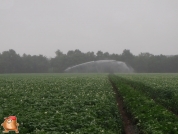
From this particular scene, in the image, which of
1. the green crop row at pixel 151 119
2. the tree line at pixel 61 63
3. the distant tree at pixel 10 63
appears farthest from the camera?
the tree line at pixel 61 63

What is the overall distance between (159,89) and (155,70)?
4442 inches

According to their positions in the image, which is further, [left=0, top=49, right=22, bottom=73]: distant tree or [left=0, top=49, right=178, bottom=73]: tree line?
[left=0, top=49, right=178, bottom=73]: tree line

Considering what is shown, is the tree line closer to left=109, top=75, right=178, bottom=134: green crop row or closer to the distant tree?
the distant tree

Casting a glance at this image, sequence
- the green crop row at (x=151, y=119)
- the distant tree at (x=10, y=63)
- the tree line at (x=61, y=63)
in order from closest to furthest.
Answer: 1. the green crop row at (x=151, y=119)
2. the distant tree at (x=10, y=63)
3. the tree line at (x=61, y=63)

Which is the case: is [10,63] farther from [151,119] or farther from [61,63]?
[151,119]

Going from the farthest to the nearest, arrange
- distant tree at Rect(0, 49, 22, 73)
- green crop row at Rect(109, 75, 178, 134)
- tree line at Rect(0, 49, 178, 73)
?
tree line at Rect(0, 49, 178, 73), distant tree at Rect(0, 49, 22, 73), green crop row at Rect(109, 75, 178, 134)

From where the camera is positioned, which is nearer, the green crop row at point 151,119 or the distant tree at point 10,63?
the green crop row at point 151,119

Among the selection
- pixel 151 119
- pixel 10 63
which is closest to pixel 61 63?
pixel 10 63

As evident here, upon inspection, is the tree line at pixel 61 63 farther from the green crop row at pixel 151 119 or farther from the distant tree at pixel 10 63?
the green crop row at pixel 151 119

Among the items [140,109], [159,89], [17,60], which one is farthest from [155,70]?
[140,109]

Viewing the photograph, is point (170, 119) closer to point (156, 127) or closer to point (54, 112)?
point (156, 127)

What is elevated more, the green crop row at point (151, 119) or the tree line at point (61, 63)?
the tree line at point (61, 63)

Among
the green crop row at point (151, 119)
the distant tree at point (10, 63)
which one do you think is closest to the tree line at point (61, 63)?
the distant tree at point (10, 63)

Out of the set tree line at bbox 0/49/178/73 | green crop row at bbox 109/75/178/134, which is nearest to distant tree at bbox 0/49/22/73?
tree line at bbox 0/49/178/73
